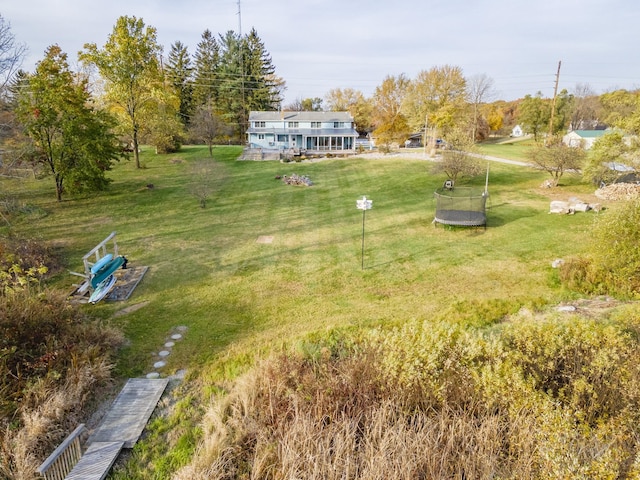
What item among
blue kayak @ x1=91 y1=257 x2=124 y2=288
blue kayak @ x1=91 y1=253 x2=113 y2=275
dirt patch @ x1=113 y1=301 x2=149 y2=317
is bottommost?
dirt patch @ x1=113 y1=301 x2=149 y2=317

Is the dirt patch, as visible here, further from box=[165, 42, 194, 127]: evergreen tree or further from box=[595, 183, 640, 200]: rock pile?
box=[165, 42, 194, 127]: evergreen tree

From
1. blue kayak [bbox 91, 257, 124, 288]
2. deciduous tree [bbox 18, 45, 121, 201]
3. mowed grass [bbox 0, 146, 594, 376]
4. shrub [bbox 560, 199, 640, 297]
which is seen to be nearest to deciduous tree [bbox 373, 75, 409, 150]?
mowed grass [bbox 0, 146, 594, 376]

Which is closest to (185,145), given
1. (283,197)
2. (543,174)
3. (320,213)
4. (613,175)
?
(283,197)

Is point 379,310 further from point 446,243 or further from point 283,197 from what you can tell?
point 283,197

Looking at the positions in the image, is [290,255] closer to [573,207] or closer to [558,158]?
[573,207]

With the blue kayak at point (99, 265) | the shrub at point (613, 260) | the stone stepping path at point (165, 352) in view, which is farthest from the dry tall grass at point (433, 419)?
the blue kayak at point (99, 265)

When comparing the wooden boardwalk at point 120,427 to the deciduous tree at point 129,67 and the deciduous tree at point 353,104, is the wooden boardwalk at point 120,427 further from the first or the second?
the deciduous tree at point 353,104

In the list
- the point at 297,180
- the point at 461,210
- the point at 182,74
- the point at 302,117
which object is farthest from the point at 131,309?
the point at 182,74
